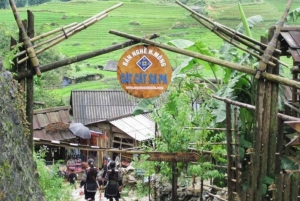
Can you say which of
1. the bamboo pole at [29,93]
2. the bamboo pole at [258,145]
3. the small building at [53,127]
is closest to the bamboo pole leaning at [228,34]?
the bamboo pole at [258,145]

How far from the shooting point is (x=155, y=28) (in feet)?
123

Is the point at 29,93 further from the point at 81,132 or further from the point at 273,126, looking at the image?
the point at 81,132

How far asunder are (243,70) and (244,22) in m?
1.62

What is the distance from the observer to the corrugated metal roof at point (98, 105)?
18708 mm

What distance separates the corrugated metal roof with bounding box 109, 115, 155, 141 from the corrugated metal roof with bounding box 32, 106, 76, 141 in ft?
4.47

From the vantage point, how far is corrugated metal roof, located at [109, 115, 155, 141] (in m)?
15.0

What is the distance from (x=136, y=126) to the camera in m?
15.8

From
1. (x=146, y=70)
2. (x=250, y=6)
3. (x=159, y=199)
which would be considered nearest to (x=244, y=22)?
(x=146, y=70)

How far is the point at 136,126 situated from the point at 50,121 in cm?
243

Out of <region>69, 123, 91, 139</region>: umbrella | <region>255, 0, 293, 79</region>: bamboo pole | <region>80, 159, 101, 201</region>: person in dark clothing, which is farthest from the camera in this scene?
<region>69, 123, 91, 139</region>: umbrella

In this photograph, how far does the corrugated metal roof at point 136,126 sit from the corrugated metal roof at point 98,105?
2.42 meters

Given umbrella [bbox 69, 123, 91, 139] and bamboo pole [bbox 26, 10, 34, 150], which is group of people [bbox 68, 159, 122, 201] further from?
umbrella [bbox 69, 123, 91, 139]

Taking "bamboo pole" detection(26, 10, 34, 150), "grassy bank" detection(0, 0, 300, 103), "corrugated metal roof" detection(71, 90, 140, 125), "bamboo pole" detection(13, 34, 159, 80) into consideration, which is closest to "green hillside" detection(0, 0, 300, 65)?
"grassy bank" detection(0, 0, 300, 103)

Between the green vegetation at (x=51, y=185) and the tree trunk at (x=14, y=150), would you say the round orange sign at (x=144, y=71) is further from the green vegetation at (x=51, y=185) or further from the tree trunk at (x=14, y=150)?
the green vegetation at (x=51, y=185)
